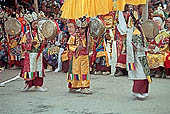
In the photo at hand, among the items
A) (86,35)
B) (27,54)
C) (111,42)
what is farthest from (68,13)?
(111,42)

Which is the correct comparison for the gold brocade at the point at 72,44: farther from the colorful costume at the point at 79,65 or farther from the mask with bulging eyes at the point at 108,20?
the mask with bulging eyes at the point at 108,20

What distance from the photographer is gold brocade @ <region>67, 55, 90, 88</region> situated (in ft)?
21.3

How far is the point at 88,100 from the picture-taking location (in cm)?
586

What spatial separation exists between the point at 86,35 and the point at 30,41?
3.73ft

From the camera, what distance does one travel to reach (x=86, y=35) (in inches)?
259

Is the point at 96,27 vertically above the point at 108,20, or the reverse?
the point at 108,20

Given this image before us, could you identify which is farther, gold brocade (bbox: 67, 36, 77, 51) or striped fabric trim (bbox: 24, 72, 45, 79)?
striped fabric trim (bbox: 24, 72, 45, 79)

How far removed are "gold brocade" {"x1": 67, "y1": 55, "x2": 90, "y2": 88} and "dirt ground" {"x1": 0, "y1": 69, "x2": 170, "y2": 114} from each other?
205mm

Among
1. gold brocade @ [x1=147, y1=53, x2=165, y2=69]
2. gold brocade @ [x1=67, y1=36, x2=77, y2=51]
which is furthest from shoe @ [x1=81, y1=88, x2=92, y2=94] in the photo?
gold brocade @ [x1=147, y1=53, x2=165, y2=69]

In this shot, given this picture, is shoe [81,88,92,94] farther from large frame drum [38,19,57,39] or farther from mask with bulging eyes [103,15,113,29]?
mask with bulging eyes [103,15,113,29]

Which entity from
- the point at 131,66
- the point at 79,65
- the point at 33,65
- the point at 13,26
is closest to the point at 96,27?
the point at 79,65

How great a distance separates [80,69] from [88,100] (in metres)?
0.82

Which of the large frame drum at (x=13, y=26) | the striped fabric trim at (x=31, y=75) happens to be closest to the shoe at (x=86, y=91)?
the striped fabric trim at (x=31, y=75)

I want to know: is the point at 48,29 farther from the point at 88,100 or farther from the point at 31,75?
the point at 88,100
